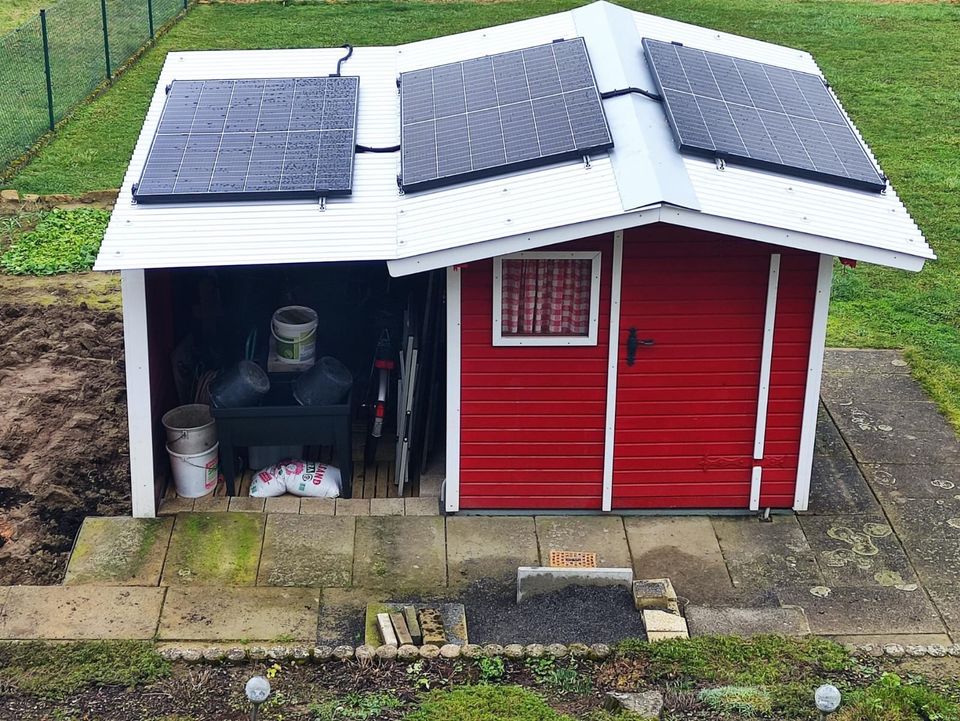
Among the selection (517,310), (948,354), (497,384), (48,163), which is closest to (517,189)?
(517,310)

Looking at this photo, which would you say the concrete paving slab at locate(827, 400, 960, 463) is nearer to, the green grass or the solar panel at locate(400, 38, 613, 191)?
the solar panel at locate(400, 38, 613, 191)

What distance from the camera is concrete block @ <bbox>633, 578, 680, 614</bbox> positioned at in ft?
26.2

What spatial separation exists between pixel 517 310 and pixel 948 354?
5.87 m

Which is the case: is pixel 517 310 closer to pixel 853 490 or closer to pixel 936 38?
pixel 853 490

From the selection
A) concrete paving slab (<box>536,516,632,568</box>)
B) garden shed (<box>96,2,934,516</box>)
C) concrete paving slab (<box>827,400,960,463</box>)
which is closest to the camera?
garden shed (<box>96,2,934,516</box>)

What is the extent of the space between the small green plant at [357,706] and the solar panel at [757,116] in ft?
14.4

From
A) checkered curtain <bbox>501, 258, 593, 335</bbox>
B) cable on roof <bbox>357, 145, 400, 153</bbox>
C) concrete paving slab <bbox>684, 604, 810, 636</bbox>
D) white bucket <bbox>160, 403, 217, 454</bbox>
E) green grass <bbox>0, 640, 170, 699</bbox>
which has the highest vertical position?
cable on roof <bbox>357, 145, 400, 153</bbox>

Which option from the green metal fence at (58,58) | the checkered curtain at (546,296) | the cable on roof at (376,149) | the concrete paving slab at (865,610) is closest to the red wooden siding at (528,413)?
the checkered curtain at (546,296)

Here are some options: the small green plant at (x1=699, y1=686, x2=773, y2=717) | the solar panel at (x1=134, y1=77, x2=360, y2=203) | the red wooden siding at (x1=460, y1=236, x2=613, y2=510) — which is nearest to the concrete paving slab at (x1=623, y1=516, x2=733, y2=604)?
the red wooden siding at (x1=460, y1=236, x2=613, y2=510)

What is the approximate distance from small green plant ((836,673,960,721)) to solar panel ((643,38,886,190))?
12.1 ft

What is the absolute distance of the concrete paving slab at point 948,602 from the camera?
8.09 metres

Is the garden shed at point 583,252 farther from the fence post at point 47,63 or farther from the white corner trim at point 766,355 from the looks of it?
the fence post at point 47,63

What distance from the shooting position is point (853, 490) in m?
9.76

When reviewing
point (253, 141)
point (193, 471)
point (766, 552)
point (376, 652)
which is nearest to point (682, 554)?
point (766, 552)
